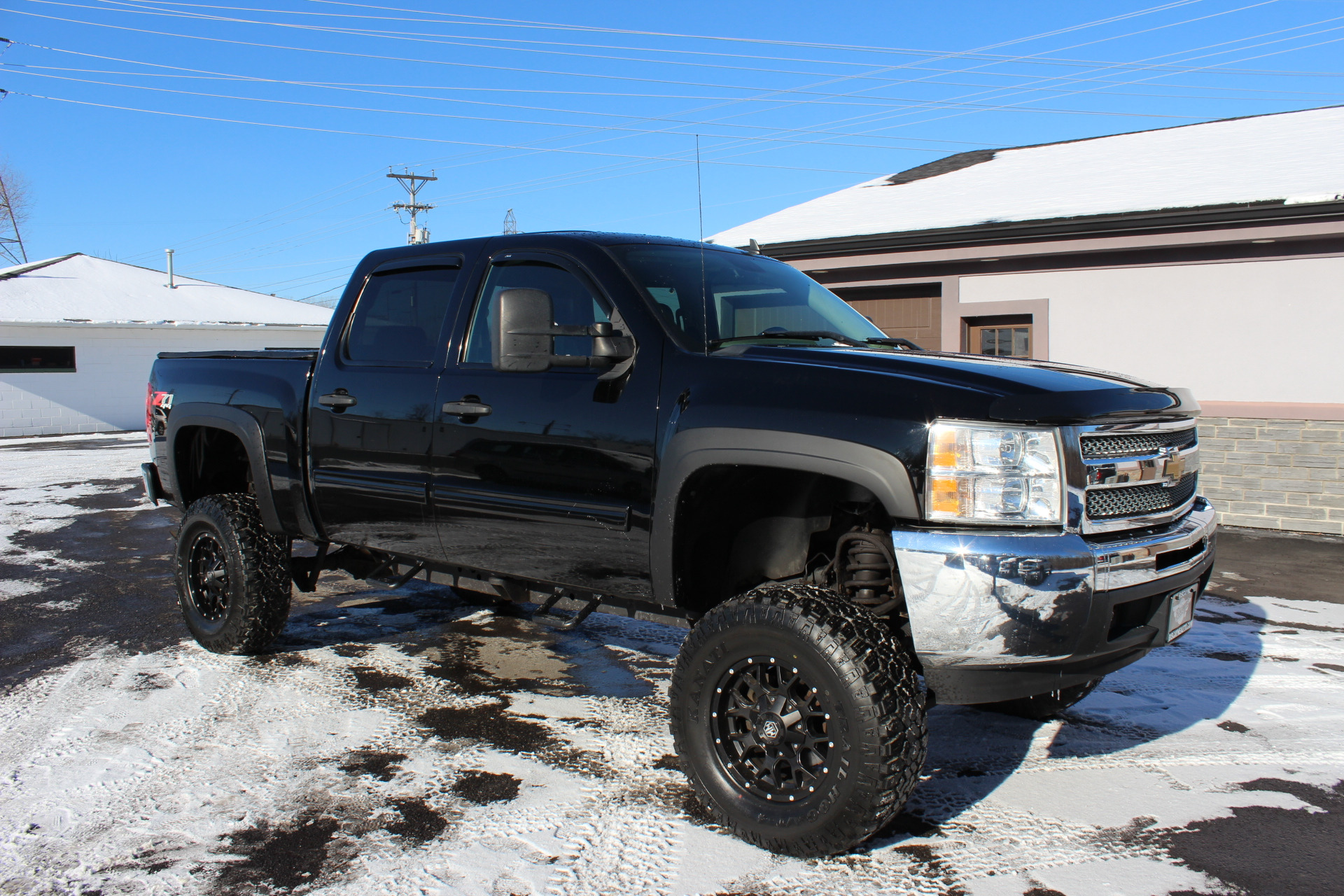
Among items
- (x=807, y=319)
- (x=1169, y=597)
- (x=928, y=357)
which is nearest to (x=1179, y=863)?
(x=1169, y=597)

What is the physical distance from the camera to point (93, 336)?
27.8 metres

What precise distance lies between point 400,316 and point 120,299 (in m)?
30.2

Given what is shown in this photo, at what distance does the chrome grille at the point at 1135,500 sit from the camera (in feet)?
10.5

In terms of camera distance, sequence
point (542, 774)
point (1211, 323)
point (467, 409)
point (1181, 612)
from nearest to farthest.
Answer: point (1181, 612) < point (542, 774) < point (467, 409) < point (1211, 323)

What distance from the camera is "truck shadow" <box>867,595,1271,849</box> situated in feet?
12.6

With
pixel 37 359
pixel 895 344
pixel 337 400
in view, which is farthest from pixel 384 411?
pixel 37 359

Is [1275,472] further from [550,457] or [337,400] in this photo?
[337,400]

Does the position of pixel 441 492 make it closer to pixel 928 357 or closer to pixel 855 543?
pixel 855 543

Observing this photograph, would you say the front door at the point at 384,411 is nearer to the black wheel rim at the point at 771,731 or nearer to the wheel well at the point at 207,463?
the wheel well at the point at 207,463

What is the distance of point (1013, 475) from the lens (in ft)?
10.1

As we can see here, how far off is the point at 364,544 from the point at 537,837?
6.65 feet

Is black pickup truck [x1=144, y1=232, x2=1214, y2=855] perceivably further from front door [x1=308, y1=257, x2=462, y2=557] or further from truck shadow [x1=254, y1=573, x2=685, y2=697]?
truck shadow [x1=254, y1=573, x2=685, y2=697]

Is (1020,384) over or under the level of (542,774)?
over

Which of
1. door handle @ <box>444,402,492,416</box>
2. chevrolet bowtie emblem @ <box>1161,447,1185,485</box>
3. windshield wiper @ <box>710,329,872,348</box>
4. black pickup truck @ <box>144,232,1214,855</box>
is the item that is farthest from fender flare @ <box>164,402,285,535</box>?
chevrolet bowtie emblem @ <box>1161,447,1185,485</box>
